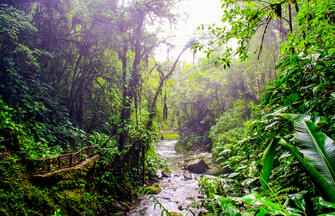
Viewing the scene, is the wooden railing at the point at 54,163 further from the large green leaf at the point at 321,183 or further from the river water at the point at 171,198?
the large green leaf at the point at 321,183

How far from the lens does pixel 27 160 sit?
3.66 metres

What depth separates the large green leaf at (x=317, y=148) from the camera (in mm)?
929

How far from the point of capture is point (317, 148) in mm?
1013

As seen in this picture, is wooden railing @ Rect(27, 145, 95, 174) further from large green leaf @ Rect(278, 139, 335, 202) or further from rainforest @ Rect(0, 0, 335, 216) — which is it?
large green leaf @ Rect(278, 139, 335, 202)

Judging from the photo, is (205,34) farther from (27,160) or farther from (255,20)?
(27,160)

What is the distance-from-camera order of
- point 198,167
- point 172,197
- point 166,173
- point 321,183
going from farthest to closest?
1. point 198,167
2. point 166,173
3. point 172,197
4. point 321,183

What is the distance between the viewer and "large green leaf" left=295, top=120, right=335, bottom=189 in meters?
0.93

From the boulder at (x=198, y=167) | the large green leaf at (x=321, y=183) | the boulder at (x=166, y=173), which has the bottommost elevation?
the boulder at (x=198, y=167)

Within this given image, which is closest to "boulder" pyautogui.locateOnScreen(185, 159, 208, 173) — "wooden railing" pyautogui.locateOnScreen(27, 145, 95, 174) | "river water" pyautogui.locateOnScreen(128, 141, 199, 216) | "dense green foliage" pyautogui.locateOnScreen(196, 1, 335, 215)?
"river water" pyautogui.locateOnScreen(128, 141, 199, 216)

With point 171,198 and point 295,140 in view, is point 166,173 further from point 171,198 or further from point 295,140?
point 295,140

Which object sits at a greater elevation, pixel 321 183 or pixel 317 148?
pixel 317 148

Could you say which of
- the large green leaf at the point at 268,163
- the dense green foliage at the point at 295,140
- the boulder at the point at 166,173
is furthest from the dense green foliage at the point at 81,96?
the large green leaf at the point at 268,163

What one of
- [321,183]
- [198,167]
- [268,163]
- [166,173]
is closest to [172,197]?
[166,173]

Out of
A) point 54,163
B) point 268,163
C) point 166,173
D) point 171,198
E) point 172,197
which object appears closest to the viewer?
point 268,163
